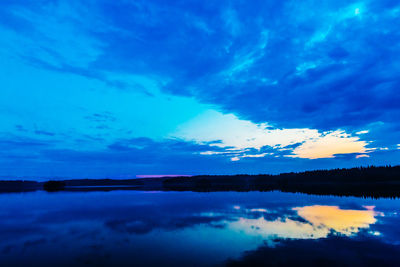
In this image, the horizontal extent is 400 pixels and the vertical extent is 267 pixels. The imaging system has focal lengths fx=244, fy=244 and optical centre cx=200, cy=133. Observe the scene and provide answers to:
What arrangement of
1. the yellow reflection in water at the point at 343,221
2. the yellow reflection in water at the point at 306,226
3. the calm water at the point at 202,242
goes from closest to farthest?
the calm water at the point at 202,242 → the yellow reflection in water at the point at 306,226 → the yellow reflection in water at the point at 343,221

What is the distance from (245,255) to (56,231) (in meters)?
16.3

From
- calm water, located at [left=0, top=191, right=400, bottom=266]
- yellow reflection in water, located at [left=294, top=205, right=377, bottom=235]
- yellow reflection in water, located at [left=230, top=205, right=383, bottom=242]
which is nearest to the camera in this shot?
calm water, located at [left=0, top=191, right=400, bottom=266]

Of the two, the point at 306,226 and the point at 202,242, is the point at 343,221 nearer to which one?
the point at 306,226

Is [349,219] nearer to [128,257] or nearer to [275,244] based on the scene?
[275,244]

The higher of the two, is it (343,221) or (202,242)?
(202,242)

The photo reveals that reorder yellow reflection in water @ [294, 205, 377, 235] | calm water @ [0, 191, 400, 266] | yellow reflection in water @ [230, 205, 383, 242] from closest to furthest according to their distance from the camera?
calm water @ [0, 191, 400, 266] → yellow reflection in water @ [230, 205, 383, 242] → yellow reflection in water @ [294, 205, 377, 235]

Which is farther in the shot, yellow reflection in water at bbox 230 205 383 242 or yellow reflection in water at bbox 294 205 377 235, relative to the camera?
yellow reflection in water at bbox 294 205 377 235

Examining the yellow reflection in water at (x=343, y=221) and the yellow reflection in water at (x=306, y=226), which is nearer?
the yellow reflection in water at (x=306, y=226)

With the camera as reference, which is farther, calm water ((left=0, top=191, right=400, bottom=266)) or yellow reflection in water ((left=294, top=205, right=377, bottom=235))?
yellow reflection in water ((left=294, top=205, right=377, bottom=235))

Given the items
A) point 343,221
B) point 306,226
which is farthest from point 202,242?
point 343,221

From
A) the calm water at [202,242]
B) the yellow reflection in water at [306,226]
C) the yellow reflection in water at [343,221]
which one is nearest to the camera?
the calm water at [202,242]

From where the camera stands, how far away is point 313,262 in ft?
41.0

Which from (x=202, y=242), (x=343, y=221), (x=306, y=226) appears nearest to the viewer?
(x=202, y=242)

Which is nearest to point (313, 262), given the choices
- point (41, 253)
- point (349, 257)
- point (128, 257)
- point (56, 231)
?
point (349, 257)
